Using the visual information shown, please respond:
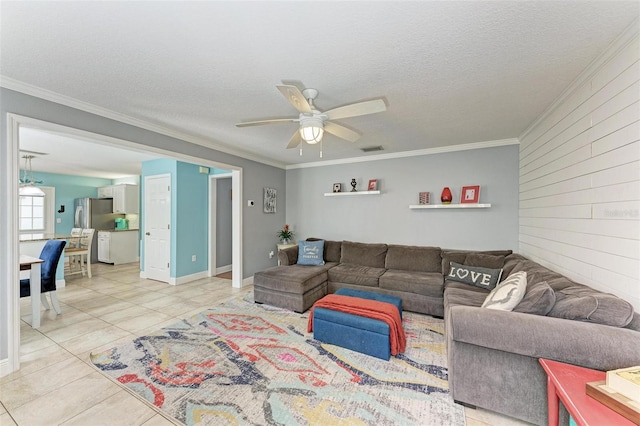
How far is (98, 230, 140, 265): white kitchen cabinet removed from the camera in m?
6.82

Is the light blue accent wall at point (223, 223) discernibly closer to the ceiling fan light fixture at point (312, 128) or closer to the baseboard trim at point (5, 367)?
the baseboard trim at point (5, 367)

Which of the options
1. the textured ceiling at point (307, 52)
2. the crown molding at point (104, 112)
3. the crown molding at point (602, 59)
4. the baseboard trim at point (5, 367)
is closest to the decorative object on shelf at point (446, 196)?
the textured ceiling at point (307, 52)

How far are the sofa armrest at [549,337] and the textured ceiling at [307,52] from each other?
1.86 m

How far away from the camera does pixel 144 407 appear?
1818 mm

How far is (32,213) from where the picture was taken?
270 inches

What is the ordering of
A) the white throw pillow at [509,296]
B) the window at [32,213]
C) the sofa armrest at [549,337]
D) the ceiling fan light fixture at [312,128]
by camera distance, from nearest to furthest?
the sofa armrest at [549,337] < the white throw pillow at [509,296] < the ceiling fan light fixture at [312,128] < the window at [32,213]

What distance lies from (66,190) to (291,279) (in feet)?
26.8

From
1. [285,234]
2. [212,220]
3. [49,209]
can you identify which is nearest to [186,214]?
[212,220]

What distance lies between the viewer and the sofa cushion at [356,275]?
3.87m

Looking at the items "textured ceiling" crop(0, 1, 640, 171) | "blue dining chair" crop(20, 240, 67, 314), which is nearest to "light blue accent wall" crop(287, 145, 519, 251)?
"textured ceiling" crop(0, 1, 640, 171)

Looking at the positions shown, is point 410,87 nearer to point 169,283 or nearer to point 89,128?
point 89,128

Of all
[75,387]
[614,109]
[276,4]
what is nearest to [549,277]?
A: [614,109]

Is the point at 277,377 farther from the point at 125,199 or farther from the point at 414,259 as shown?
the point at 125,199

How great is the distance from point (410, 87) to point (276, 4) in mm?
1428
